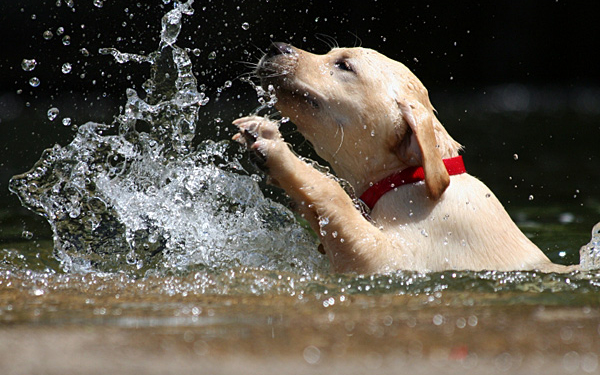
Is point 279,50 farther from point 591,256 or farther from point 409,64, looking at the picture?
point 409,64

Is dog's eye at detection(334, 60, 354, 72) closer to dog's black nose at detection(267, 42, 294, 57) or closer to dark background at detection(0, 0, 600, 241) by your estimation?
dog's black nose at detection(267, 42, 294, 57)

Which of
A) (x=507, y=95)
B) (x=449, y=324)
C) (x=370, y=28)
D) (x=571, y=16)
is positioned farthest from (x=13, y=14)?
(x=449, y=324)

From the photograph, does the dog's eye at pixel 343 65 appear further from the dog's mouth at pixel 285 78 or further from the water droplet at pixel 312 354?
the water droplet at pixel 312 354

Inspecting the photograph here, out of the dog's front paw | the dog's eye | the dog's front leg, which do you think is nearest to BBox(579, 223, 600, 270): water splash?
the dog's front leg

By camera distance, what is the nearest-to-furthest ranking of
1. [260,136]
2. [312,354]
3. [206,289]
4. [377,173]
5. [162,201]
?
[312,354] → [206,289] → [260,136] → [377,173] → [162,201]

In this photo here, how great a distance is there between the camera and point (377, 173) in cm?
391

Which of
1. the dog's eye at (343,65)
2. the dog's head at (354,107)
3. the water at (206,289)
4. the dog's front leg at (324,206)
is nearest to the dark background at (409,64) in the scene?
the water at (206,289)

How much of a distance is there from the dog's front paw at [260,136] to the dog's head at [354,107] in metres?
0.37

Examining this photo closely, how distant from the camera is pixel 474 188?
379cm

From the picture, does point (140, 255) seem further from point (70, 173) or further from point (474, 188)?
point (474, 188)

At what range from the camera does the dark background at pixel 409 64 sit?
959 cm

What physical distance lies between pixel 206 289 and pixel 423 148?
1131mm

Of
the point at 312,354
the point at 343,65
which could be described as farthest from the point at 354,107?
the point at 312,354

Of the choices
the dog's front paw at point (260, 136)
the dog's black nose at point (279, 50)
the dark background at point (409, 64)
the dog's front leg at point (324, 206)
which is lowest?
the dark background at point (409, 64)
